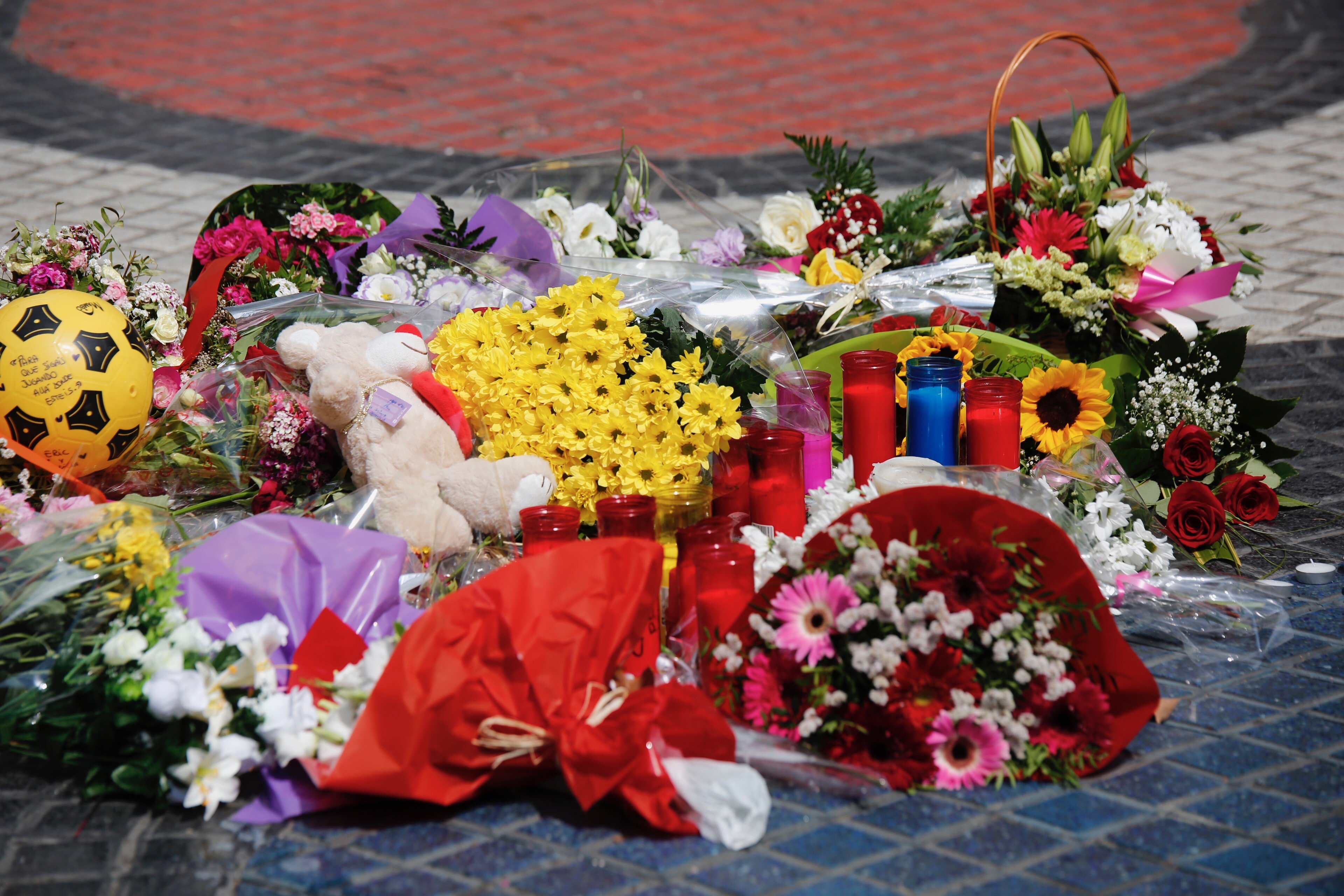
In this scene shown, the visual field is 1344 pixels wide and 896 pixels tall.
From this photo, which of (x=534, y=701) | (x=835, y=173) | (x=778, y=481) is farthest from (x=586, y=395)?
(x=835, y=173)

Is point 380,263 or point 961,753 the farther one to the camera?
point 380,263

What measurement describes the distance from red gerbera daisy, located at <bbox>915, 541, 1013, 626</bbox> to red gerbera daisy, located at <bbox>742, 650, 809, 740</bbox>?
316 millimetres

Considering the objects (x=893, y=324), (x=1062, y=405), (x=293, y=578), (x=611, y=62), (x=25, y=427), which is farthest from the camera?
(x=611, y=62)

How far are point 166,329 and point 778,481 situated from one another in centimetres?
185

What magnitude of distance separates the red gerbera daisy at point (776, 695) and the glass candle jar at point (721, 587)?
16 centimetres

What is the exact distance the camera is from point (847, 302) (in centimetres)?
358

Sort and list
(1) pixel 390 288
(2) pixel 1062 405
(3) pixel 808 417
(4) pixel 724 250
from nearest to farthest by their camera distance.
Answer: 1. (3) pixel 808 417
2. (2) pixel 1062 405
3. (1) pixel 390 288
4. (4) pixel 724 250

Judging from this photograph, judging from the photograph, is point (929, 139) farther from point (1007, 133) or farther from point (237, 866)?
point (237, 866)

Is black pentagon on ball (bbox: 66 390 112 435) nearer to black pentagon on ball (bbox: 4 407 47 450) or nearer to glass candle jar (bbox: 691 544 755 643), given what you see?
black pentagon on ball (bbox: 4 407 47 450)

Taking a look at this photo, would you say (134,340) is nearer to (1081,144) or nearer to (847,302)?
(847,302)

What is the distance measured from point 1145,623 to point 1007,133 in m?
6.49

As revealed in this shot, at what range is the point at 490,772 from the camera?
2252 mm

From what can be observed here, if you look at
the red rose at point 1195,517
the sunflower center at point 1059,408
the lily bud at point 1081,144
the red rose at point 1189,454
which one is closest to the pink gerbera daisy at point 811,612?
the sunflower center at point 1059,408

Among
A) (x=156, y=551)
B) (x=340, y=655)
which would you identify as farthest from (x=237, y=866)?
(x=156, y=551)
